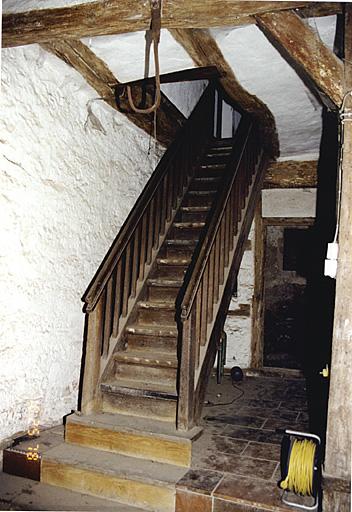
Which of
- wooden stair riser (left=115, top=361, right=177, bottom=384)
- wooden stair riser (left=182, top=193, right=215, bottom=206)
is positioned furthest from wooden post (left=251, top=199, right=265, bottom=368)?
wooden stair riser (left=115, top=361, right=177, bottom=384)

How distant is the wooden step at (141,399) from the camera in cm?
346

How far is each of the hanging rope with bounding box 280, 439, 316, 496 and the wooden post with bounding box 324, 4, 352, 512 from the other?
114 millimetres

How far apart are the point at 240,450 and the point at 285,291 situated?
3371 mm

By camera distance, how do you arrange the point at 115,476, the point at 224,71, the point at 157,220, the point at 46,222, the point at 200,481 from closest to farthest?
1. the point at 200,481
2. the point at 115,476
3. the point at 46,222
4. the point at 224,71
5. the point at 157,220

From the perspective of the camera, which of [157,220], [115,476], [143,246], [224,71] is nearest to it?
[115,476]

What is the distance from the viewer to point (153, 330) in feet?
13.1

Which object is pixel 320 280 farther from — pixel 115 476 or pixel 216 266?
pixel 115 476

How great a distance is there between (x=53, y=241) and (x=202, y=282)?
4.03 feet

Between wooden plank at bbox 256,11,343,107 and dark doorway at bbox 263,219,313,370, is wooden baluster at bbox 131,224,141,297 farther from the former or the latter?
dark doorway at bbox 263,219,313,370

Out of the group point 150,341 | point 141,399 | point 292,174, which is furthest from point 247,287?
point 141,399

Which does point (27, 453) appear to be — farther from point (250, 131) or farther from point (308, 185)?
point (308, 185)

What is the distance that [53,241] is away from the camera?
11.9ft

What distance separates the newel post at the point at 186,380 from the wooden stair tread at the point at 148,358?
1.36 feet

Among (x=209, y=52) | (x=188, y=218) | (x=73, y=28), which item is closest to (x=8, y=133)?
(x=73, y=28)
